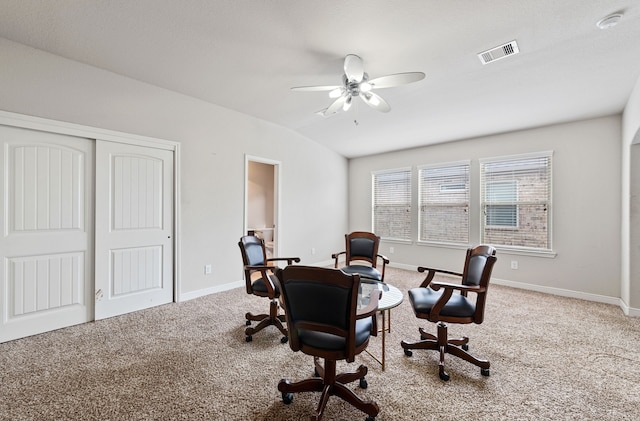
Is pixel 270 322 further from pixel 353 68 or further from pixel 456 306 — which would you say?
pixel 353 68

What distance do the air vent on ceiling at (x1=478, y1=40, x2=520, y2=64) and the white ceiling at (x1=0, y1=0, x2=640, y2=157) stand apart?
7 centimetres

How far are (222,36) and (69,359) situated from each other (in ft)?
9.82

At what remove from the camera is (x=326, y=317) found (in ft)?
4.89

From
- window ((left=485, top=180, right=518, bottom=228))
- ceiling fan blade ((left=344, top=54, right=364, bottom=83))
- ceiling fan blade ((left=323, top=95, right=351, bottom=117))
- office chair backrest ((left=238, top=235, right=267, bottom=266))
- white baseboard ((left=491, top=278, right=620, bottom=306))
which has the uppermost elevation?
ceiling fan blade ((left=344, top=54, right=364, bottom=83))

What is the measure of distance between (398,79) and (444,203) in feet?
10.9

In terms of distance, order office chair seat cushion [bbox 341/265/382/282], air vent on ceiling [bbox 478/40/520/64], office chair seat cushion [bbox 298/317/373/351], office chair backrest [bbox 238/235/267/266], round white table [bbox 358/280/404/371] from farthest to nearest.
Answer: office chair seat cushion [bbox 341/265/382/282]
office chair backrest [bbox 238/235/267/266]
air vent on ceiling [bbox 478/40/520/64]
round white table [bbox 358/280/404/371]
office chair seat cushion [bbox 298/317/373/351]

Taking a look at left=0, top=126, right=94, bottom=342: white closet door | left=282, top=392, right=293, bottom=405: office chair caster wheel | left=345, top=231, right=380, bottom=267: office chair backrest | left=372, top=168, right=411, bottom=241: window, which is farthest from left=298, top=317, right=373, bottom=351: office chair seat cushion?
left=372, top=168, right=411, bottom=241: window

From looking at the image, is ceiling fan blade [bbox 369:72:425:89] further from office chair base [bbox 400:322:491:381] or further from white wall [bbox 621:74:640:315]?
white wall [bbox 621:74:640:315]

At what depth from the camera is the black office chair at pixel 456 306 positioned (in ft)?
6.63

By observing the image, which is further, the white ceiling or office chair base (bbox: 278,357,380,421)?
the white ceiling

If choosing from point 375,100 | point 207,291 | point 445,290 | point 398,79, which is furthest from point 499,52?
point 207,291

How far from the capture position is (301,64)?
2.75 meters

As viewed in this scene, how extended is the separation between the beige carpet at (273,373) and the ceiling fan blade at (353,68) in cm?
242

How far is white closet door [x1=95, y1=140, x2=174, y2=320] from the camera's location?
9.82ft
